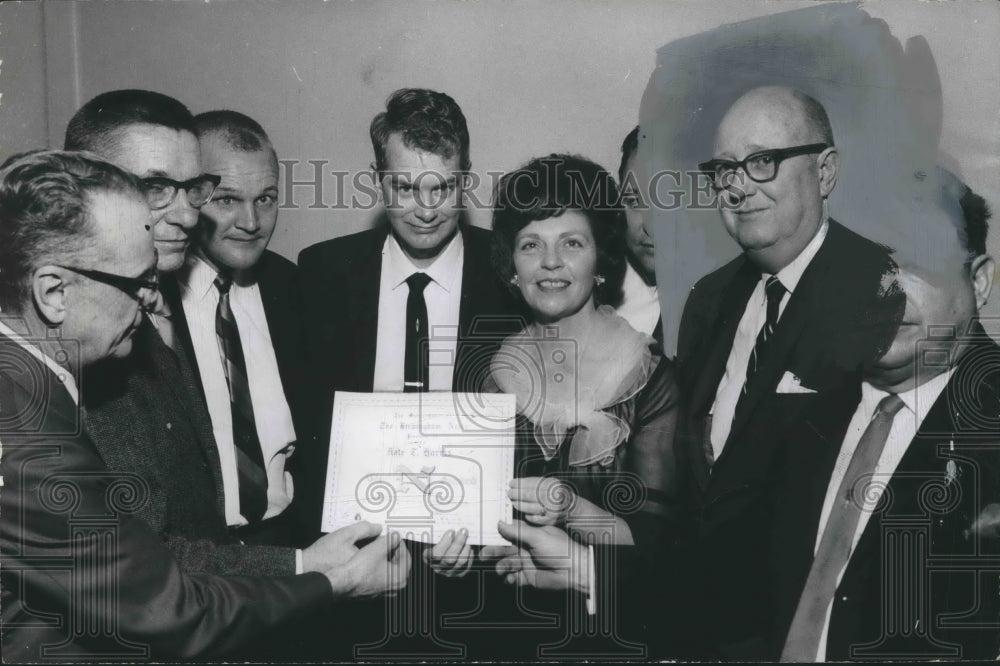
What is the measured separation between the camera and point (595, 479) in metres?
2.70

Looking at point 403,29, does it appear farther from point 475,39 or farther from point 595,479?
point 595,479

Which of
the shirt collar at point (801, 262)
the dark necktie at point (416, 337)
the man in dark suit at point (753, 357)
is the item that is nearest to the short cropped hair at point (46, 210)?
the dark necktie at point (416, 337)

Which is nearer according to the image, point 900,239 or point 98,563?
point 98,563

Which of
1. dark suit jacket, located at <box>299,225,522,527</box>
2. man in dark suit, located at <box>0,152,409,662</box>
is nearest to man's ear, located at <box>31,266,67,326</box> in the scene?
man in dark suit, located at <box>0,152,409,662</box>

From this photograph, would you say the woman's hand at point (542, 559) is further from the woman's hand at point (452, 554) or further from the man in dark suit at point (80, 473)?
the man in dark suit at point (80, 473)

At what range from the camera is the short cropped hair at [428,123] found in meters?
2.72

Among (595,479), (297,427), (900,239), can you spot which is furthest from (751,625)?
(297,427)

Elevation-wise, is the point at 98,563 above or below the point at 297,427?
below

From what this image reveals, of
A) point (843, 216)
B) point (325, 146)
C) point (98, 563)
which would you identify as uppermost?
point (325, 146)

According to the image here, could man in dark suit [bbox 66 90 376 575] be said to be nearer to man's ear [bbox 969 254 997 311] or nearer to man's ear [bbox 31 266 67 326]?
man's ear [bbox 31 266 67 326]

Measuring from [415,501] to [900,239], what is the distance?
5.62ft

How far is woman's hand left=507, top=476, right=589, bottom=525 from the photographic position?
2.69m

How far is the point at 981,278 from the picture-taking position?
2.83 m

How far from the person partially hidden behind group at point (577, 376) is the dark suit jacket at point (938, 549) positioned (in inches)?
27.6
